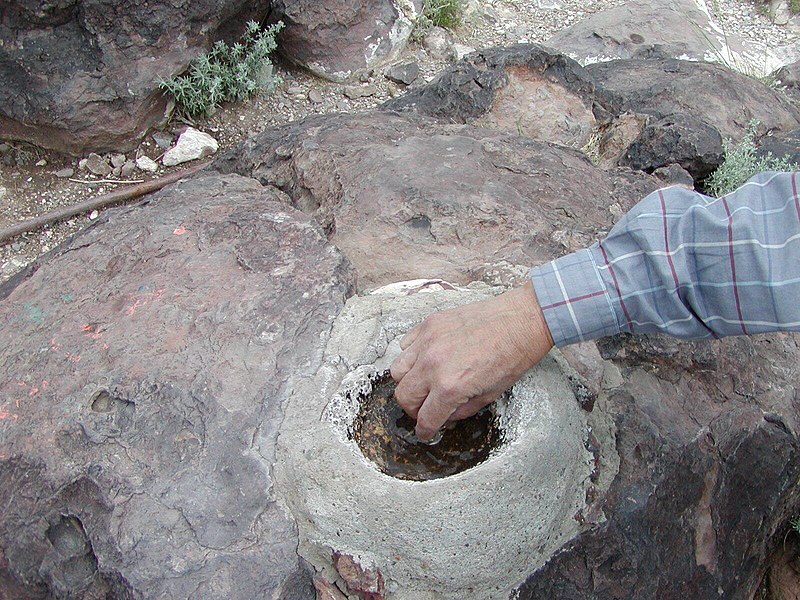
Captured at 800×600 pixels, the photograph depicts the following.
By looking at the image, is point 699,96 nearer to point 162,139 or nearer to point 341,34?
point 341,34

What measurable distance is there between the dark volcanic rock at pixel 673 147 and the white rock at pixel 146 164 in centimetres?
239

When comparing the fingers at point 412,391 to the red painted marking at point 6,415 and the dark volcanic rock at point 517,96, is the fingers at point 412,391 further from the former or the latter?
the dark volcanic rock at point 517,96

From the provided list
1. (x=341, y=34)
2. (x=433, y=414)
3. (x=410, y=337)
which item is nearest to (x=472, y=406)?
(x=433, y=414)

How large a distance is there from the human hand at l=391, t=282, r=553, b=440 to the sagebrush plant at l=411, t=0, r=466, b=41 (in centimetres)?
376

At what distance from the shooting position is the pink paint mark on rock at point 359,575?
158 centimetres

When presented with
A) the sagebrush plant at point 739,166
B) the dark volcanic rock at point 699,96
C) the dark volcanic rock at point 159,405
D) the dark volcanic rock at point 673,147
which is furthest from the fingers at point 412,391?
the dark volcanic rock at point 699,96

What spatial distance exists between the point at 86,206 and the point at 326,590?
114 inches

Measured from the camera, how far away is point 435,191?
226cm

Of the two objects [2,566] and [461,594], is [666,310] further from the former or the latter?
[2,566]

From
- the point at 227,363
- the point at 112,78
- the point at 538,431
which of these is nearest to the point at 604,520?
the point at 538,431

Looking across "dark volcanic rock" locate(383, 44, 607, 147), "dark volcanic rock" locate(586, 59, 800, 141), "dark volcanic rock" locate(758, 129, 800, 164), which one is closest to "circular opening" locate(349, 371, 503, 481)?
"dark volcanic rock" locate(383, 44, 607, 147)

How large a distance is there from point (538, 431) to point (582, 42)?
3.87 metres

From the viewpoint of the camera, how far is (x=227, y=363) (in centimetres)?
176

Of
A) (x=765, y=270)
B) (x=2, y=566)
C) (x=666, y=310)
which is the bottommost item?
(x=2, y=566)
